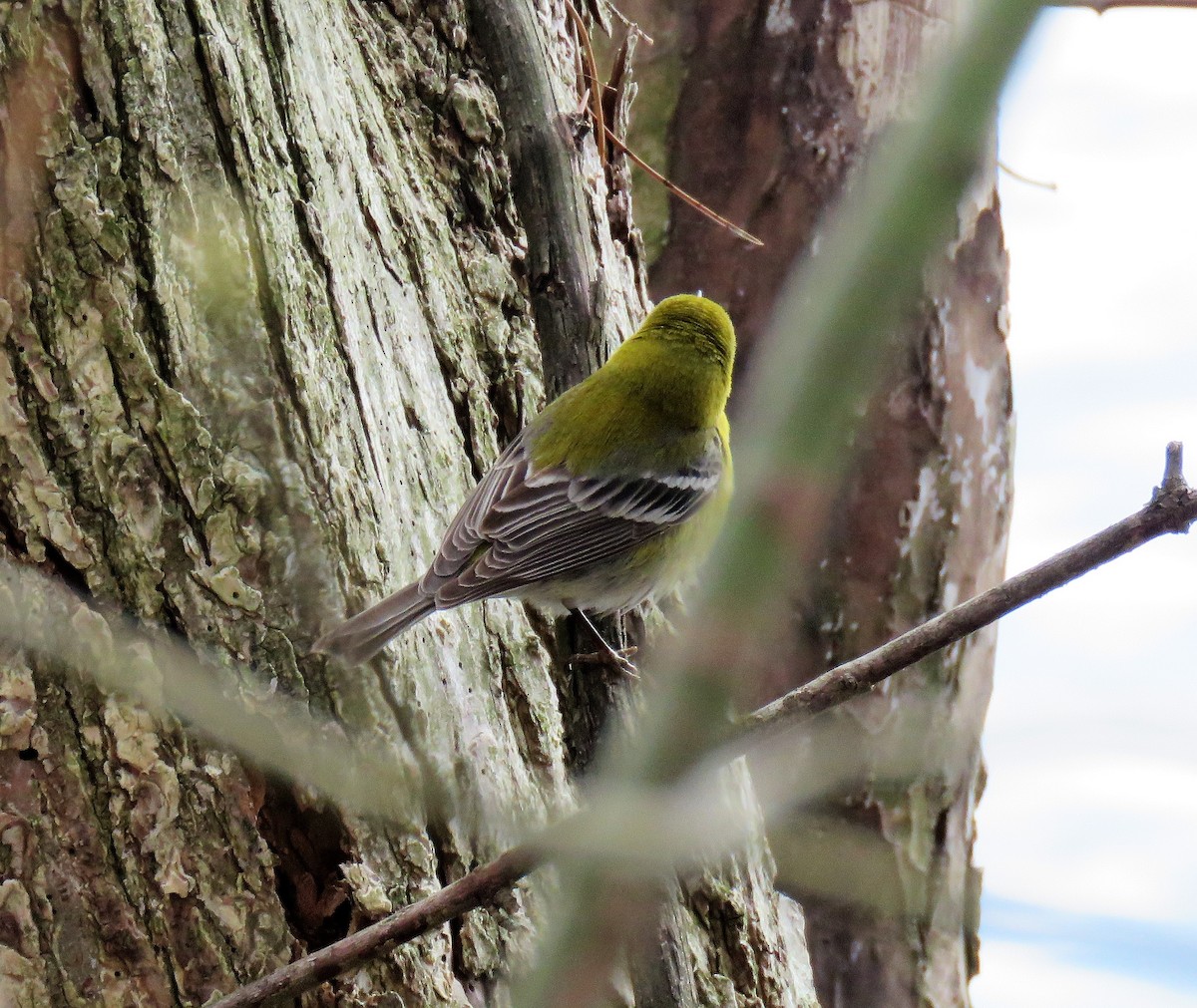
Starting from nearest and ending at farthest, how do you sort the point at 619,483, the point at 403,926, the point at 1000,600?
1. the point at 1000,600
2. the point at 403,926
3. the point at 619,483

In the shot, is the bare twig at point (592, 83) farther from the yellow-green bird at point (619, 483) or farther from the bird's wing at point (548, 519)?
the bird's wing at point (548, 519)

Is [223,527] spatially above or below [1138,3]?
above

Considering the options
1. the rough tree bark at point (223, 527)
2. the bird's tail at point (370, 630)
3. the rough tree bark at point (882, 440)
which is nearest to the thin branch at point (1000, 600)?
the rough tree bark at point (223, 527)

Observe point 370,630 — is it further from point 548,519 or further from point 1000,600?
point 1000,600

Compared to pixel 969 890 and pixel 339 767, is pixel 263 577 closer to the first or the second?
pixel 339 767

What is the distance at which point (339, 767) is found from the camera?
3.99 ft

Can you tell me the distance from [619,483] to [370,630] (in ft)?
3.94

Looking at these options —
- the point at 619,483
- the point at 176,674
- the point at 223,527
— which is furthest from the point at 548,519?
the point at 176,674

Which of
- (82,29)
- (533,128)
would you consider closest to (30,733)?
(82,29)

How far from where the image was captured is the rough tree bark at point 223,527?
171 cm

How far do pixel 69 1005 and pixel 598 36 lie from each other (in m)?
3.81

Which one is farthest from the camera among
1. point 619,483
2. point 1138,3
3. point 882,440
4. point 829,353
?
point 882,440

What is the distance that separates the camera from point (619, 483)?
9.76 feet

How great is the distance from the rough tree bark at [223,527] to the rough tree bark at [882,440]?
2.02 meters
